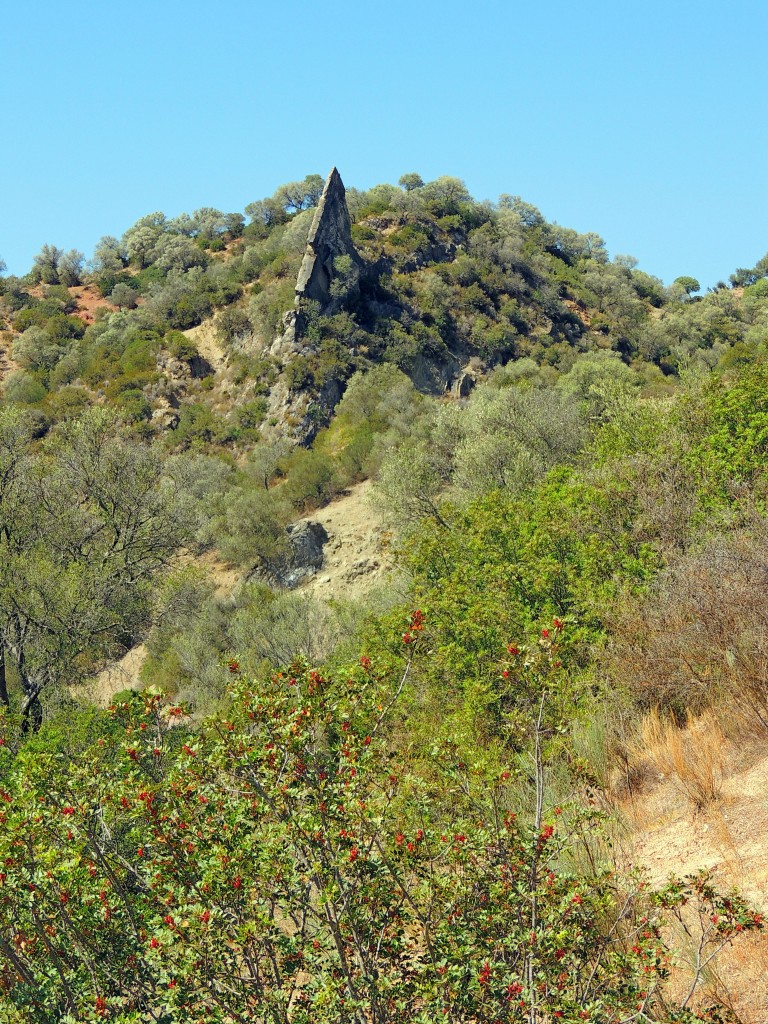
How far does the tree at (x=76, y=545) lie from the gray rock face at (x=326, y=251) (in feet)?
113

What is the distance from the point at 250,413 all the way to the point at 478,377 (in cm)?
1539

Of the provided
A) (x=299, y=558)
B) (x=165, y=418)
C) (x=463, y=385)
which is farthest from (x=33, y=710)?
(x=463, y=385)

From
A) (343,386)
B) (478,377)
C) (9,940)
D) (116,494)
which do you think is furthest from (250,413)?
(9,940)

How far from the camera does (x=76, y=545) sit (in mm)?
18281

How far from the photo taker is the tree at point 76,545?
16.2 meters

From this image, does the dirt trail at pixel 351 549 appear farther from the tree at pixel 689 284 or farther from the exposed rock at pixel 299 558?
the tree at pixel 689 284

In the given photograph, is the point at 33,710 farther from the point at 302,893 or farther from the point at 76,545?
the point at 302,893

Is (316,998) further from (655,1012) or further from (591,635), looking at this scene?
(591,635)

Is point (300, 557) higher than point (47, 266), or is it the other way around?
point (47, 266)

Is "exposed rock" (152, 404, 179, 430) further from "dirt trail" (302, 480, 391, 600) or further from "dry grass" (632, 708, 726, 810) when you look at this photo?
"dry grass" (632, 708, 726, 810)

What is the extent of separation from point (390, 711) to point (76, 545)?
15028 mm

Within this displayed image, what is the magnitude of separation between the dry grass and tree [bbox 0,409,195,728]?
1135 cm

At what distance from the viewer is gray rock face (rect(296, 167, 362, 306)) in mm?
53469

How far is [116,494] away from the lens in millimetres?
19484
